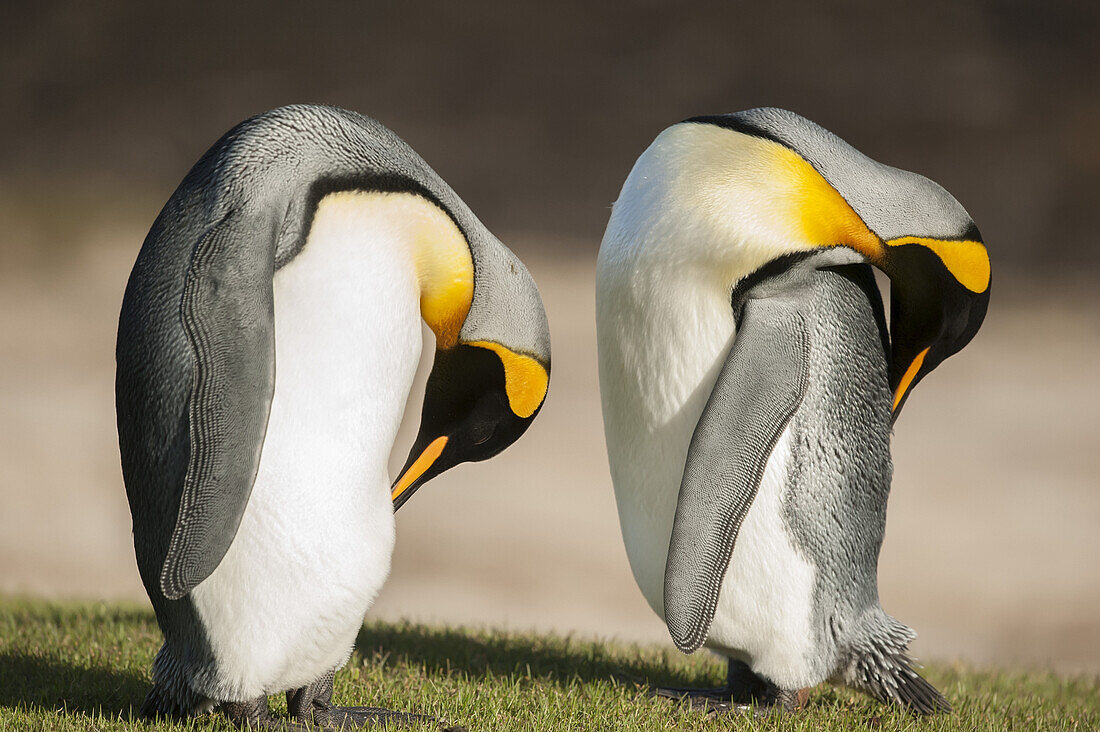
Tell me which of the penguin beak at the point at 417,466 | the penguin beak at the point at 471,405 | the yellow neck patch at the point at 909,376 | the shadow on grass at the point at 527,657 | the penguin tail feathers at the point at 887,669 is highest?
the yellow neck patch at the point at 909,376

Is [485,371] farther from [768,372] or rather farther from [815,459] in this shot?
[815,459]

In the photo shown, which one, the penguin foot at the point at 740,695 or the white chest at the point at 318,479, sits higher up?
the white chest at the point at 318,479

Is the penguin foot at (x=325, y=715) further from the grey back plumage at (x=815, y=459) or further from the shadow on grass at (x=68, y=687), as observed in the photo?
the grey back plumage at (x=815, y=459)

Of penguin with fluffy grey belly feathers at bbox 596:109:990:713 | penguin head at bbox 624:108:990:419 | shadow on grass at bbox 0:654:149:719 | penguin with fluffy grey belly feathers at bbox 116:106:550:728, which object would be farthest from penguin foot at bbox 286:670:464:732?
penguin head at bbox 624:108:990:419

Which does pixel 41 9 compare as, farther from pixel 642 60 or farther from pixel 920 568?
pixel 920 568

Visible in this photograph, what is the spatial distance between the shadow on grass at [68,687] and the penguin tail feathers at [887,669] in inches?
44.8

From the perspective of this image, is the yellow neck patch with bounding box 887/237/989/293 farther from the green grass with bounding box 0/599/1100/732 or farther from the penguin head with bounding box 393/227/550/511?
the green grass with bounding box 0/599/1100/732

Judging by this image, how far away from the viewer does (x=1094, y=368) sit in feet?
24.1

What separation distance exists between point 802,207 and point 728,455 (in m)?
0.42

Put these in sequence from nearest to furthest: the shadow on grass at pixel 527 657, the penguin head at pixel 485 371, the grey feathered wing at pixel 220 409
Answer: the grey feathered wing at pixel 220 409
the penguin head at pixel 485 371
the shadow on grass at pixel 527 657

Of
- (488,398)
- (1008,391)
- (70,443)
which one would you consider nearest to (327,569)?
(488,398)

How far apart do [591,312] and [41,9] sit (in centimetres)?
819

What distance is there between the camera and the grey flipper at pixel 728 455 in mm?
1692

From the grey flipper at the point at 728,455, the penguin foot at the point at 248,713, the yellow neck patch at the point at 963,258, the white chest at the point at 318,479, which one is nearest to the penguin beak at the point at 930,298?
the yellow neck patch at the point at 963,258
